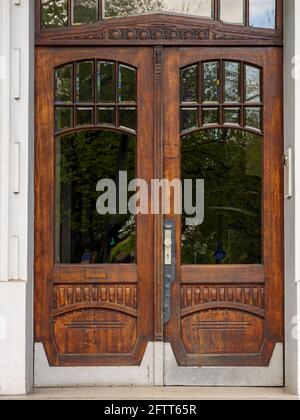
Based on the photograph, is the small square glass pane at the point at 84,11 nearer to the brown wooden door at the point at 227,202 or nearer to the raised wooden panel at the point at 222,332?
the brown wooden door at the point at 227,202

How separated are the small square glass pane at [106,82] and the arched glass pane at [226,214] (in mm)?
914

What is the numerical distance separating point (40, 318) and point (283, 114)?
2750mm

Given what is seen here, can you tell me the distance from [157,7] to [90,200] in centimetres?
180

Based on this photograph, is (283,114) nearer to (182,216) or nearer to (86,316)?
(182,216)

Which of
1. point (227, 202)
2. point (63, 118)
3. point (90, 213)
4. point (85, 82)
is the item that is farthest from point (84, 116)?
point (227, 202)

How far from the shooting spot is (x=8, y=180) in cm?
854

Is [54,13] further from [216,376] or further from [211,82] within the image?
[216,376]

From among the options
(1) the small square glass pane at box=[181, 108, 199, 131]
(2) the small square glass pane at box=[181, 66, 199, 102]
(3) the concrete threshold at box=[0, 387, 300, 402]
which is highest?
(2) the small square glass pane at box=[181, 66, 199, 102]

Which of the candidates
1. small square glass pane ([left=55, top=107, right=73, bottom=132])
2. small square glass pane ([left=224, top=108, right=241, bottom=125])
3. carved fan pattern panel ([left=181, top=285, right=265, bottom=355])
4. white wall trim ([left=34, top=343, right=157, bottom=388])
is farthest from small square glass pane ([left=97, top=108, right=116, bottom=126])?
white wall trim ([left=34, top=343, right=157, bottom=388])

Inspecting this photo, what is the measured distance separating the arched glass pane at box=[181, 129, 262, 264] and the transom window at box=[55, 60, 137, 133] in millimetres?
736

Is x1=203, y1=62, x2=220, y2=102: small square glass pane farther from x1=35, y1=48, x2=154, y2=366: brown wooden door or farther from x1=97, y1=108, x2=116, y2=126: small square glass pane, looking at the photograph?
x1=97, y1=108, x2=116, y2=126: small square glass pane

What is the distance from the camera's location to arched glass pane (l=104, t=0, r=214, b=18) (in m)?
8.95

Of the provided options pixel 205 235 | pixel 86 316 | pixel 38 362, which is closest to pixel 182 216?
pixel 205 235

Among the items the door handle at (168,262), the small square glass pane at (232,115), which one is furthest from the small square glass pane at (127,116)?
the door handle at (168,262)
